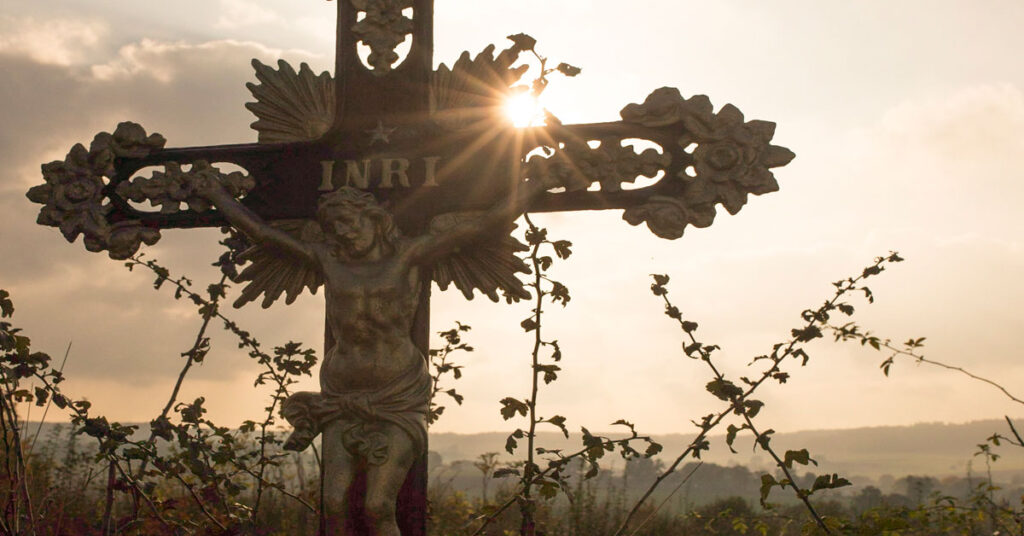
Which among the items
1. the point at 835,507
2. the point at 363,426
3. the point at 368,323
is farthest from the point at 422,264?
the point at 835,507

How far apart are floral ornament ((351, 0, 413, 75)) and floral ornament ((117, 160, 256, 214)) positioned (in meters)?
0.68

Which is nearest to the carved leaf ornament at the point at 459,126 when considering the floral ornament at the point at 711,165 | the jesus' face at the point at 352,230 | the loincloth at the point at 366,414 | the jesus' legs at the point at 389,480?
the floral ornament at the point at 711,165

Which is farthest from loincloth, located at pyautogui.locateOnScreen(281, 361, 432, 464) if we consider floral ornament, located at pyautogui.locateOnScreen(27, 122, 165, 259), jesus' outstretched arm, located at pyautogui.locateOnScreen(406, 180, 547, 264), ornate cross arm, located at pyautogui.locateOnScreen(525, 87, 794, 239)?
floral ornament, located at pyautogui.locateOnScreen(27, 122, 165, 259)

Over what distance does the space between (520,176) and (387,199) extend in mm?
495

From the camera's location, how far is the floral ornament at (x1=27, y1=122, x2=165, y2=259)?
165 inches

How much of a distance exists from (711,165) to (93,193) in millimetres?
2377

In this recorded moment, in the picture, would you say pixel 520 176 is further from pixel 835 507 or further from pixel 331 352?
pixel 835 507

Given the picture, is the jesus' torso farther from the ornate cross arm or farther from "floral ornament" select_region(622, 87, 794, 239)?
"floral ornament" select_region(622, 87, 794, 239)

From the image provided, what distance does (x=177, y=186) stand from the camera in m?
4.23

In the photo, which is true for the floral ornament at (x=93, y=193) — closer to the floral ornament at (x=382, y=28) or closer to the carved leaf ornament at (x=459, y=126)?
the carved leaf ornament at (x=459, y=126)

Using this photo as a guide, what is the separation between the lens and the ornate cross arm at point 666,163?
3781mm

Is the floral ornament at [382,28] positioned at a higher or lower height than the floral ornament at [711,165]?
higher

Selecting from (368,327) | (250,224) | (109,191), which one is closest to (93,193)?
(109,191)

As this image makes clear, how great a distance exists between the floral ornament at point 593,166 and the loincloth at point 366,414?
867 mm
